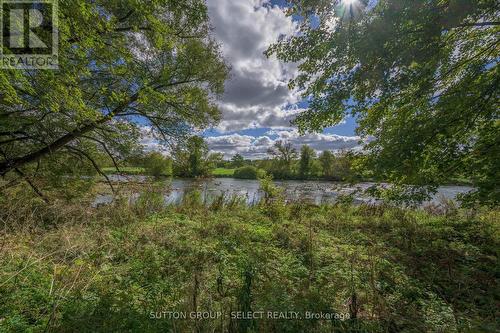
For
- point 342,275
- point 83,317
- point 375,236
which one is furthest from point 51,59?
point 375,236

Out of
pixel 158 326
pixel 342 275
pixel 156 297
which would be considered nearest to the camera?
pixel 158 326

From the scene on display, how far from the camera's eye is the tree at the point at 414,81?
3.82 m

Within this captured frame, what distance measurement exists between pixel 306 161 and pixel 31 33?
50.6 metres

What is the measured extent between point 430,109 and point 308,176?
4615 centimetres

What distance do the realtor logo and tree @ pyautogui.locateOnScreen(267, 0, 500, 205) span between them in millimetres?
4652

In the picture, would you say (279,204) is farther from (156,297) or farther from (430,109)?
(156,297)

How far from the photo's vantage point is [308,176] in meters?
50.0

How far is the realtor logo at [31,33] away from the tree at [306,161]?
4941 centimetres

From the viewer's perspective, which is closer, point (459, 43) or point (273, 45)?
point (459, 43)

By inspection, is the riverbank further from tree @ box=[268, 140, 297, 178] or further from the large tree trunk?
tree @ box=[268, 140, 297, 178]

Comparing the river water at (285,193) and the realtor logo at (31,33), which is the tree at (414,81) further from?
the realtor logo at (31,33)

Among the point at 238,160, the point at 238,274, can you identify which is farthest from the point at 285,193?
the point at 238,160

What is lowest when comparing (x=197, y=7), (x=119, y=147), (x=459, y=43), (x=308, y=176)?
(x=308, y=176)

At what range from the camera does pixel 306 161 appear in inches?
2029
